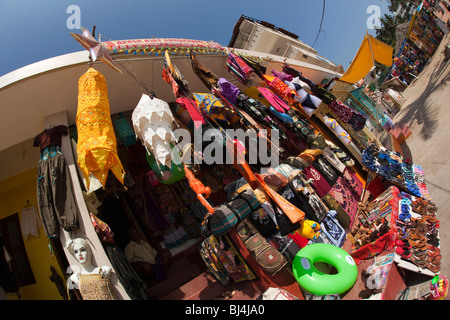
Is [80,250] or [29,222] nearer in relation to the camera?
[80,250]

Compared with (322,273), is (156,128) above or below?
above

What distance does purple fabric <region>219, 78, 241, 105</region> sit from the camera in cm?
638

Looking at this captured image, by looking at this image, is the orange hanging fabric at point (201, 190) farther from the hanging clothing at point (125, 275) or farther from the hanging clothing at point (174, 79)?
the hanging clothing at point (125, 275)

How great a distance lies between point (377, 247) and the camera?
5.00 meters

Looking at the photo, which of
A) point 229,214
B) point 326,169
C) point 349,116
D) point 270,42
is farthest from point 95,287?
point 270,42

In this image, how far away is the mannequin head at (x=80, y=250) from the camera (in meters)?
4.37

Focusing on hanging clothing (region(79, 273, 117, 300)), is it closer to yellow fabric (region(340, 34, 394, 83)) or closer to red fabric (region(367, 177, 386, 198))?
red fabric (region(367, 177, 386, 198))

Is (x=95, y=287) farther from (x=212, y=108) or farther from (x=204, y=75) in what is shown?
(x=204, y=75)

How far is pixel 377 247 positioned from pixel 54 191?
5978 millimetres

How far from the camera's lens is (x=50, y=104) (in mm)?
5789

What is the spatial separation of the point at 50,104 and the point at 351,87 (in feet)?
35.7

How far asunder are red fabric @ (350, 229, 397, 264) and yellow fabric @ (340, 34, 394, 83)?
259 inches

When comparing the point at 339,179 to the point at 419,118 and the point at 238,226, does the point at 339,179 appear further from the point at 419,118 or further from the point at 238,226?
the point at 419,118
